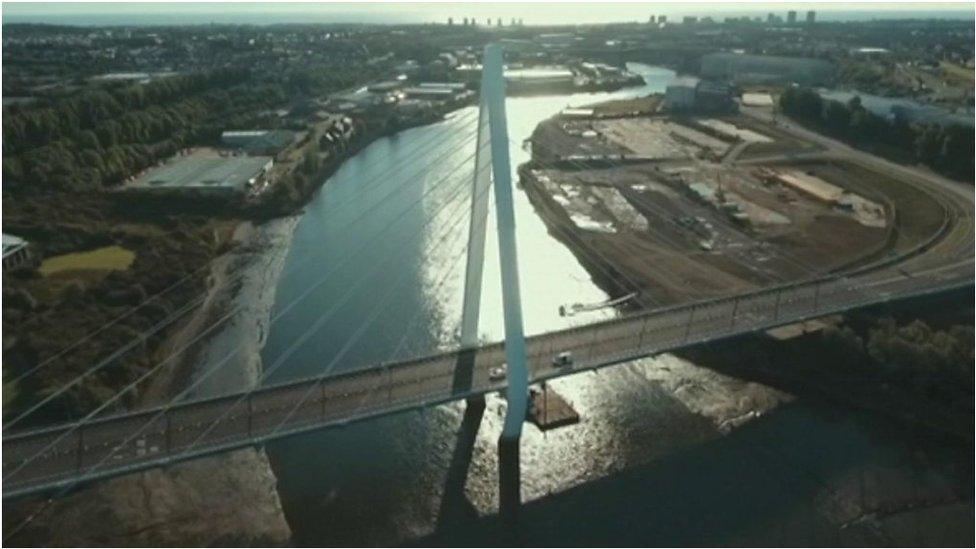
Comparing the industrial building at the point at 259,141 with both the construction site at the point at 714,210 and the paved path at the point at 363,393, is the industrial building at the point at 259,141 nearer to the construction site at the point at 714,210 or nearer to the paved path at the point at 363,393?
the construction site at the point at 714,210

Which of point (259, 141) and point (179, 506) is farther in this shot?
point (259, 141)

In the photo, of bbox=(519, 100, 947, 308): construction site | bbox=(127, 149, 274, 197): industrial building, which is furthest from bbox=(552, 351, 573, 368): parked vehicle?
bbox=(127, 149, 274, 197): industrial building

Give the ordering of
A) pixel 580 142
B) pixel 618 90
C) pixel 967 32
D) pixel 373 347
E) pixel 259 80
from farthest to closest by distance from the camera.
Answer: pixel 967 32
pixel 618 90
pixel 259 80
pixel 580 142
pixel 373 347

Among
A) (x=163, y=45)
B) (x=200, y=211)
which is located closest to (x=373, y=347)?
(x=200, y=211)

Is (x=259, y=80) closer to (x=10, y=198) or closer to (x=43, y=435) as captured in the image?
(x=10, y=198)

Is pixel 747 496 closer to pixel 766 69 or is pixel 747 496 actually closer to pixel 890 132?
pixel 890 132

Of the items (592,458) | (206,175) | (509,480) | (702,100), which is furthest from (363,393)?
(702,100)
